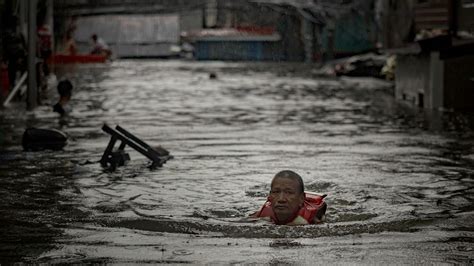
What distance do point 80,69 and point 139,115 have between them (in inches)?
991

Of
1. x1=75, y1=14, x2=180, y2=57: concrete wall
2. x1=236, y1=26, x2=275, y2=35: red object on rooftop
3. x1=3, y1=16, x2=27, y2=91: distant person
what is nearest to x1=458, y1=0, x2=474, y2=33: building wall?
x1=3, y1=16, x2=27, y2=91: distant person

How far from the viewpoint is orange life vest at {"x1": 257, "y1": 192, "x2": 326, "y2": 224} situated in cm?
908

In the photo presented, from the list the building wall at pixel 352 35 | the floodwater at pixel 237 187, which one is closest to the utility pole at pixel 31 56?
the floodwater at pixel 237 187

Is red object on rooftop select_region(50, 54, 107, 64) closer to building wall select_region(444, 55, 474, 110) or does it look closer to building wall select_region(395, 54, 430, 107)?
building wall select_region(395, 54, 430, 107)

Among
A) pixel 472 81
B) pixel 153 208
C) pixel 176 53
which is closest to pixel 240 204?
pixel 153 208

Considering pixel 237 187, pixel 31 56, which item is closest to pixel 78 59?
pixel 31 56

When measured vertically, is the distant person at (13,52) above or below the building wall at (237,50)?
above

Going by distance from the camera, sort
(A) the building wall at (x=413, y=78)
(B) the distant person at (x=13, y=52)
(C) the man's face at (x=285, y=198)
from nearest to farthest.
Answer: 1. (C) the man's face at (x=285, y=198)
2. (A) the building wall at (x=413, y=78)
3. (B) the distant person at (x=13, y=52)

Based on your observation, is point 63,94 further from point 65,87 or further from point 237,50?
point 237,50

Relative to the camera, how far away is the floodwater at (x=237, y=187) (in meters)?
7.98

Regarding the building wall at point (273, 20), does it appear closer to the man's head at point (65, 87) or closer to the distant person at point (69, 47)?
the distant person at point (69, 47)

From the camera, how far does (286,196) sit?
29.7ft

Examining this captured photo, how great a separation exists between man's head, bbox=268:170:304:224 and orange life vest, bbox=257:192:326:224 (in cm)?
5

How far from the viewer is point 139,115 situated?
22.5m
